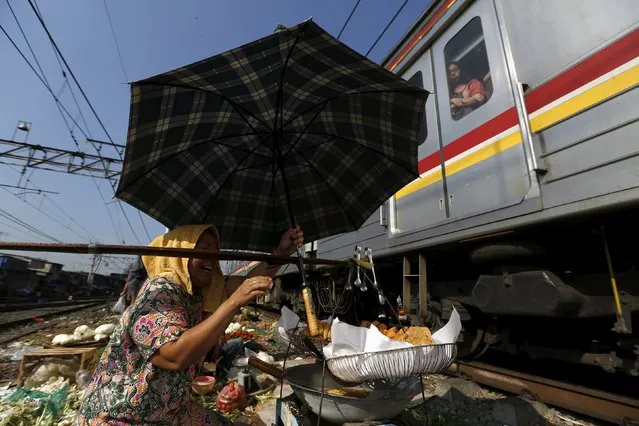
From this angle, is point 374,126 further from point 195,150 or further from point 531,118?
point 531,118

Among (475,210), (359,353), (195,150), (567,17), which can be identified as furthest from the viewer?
(475,210)

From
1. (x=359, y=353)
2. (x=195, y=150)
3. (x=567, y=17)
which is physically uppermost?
(x=567, y=17)

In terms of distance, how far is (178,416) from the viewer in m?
1.82

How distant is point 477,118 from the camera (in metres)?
3.36

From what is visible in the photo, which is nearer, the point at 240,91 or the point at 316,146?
the point at 240,91

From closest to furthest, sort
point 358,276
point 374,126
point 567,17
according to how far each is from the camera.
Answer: point 358,276
point 374,126
point 567,17

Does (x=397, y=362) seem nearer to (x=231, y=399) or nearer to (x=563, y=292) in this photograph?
(x=563, y=292)

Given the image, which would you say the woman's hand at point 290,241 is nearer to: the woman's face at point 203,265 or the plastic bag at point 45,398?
the woman's face at point 203,265

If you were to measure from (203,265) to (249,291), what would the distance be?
0.54 m

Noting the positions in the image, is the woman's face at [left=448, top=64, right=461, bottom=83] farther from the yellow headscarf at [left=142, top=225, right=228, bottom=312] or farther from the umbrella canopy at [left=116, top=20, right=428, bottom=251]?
the yellow headscarf at [left=142, top=225, right=228, bottom=312]

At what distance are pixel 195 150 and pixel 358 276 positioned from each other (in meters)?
1.26

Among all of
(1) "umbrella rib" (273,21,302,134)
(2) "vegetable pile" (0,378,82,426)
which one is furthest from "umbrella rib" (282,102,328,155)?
(2) "vegetable pile" (0,378,82,426)

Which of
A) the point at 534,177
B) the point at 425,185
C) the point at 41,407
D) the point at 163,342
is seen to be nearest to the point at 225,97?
the point at 163,342

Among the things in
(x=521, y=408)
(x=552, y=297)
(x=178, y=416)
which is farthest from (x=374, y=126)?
(x=521, y=408)
